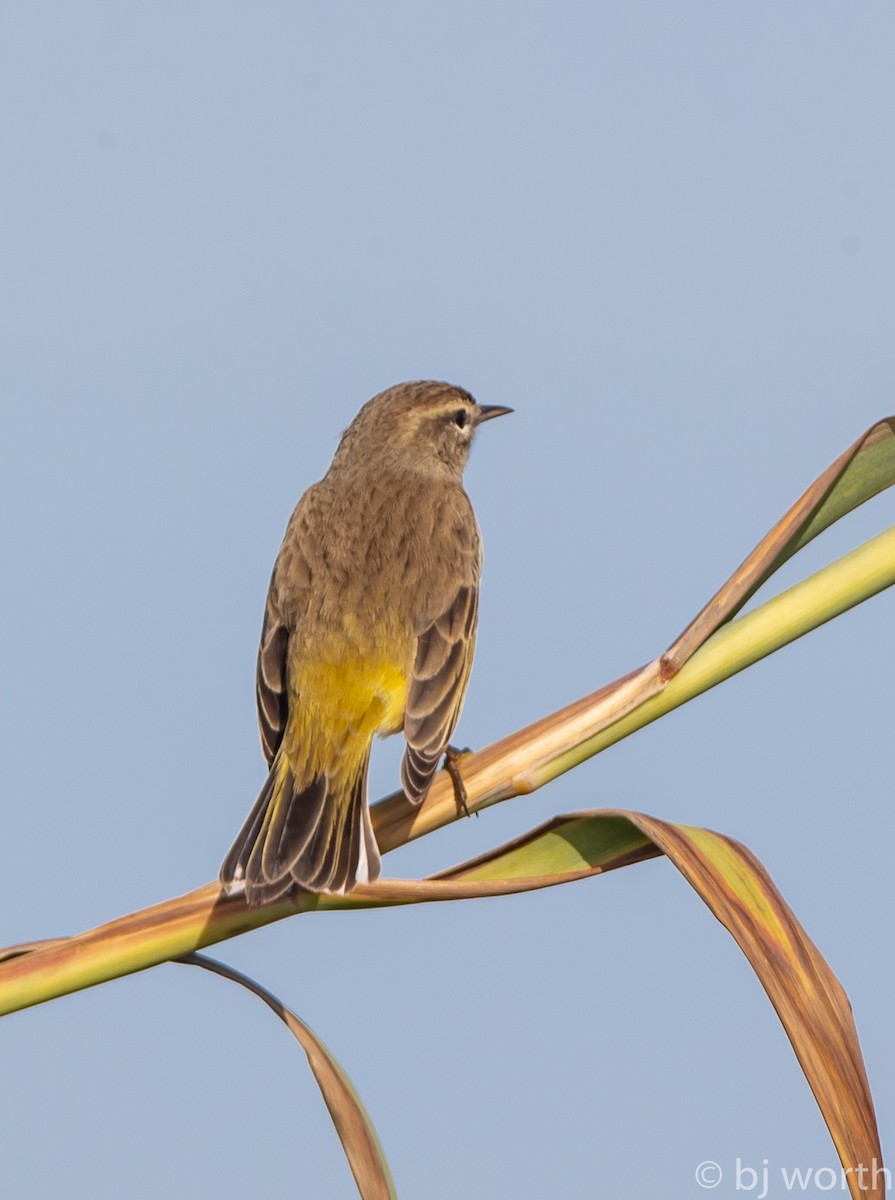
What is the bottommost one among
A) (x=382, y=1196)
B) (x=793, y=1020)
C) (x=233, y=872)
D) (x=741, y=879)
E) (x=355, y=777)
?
(x=382, y=1196)

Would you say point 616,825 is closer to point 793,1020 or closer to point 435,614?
point 793,1020

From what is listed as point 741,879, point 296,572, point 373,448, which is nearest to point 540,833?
point 741,879

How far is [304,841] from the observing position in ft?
12.2

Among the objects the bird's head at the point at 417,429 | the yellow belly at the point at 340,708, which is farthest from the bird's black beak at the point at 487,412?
the yellow belly at the point at 340,708

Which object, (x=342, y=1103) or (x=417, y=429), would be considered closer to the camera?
(x=342, y=1103)

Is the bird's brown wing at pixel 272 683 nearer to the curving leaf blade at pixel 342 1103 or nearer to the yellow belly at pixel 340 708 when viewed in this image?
the yellow belly at pixel 340 708

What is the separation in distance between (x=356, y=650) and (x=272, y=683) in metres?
0.32

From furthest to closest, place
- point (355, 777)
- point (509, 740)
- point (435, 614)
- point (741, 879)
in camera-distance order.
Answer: point (435, 614) → point (355, 777) → point (509, 740) → point (741, 879)

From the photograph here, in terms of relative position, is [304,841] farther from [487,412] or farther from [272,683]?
[487,412]

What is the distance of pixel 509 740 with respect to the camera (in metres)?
3.27

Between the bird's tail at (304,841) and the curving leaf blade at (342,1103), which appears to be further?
the bird's tail at (304,841)

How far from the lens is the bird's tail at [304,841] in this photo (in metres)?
3.39

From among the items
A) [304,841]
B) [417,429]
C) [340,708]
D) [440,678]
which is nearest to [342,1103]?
[304,841]

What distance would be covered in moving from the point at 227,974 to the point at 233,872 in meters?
0.25
